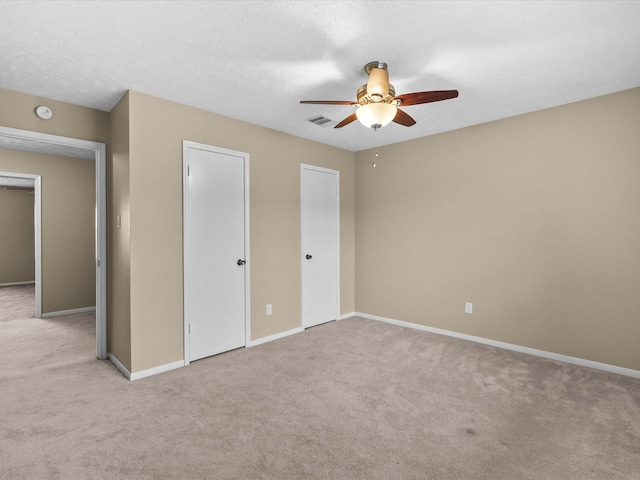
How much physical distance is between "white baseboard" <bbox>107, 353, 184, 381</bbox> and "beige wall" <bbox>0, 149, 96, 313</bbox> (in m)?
2.81

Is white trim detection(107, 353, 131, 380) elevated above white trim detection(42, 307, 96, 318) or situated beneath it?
situated beneath

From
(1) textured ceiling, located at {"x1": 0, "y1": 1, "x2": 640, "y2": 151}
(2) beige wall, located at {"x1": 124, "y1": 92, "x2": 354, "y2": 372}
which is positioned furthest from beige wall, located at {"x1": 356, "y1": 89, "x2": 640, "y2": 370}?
(2) beige wall, located at {"x1": 124, "y1": 92, "x2": 354, "y2": 372}

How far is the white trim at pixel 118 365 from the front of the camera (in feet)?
9.80

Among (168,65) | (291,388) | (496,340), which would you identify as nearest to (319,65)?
(168,65)

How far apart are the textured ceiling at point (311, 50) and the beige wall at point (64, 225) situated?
114 inches

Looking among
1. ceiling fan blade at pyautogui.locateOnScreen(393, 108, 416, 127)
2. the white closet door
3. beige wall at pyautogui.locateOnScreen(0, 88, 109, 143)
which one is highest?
beige wall at pyautogui.locateOnScreen(0, 88, 109, 143)

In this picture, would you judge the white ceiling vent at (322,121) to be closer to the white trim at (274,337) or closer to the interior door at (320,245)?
the interior door at (320,245)

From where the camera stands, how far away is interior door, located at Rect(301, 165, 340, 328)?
14.7 ft

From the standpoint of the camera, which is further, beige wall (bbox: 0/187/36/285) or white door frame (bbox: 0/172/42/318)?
beige wall (bbox: 0/187/36/285)

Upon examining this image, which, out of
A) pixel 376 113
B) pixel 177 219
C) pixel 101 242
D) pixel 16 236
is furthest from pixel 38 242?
pixel 376 113

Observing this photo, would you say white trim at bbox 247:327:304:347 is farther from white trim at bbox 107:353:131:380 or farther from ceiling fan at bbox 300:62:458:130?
ceiling fan at bbox 300:62:458:130

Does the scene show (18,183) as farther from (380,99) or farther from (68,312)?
(380,99)

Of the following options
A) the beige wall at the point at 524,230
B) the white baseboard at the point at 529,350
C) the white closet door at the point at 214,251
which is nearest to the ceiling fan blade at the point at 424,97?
the beige wall at the point at 524,230

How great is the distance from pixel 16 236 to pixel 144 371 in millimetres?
7782
